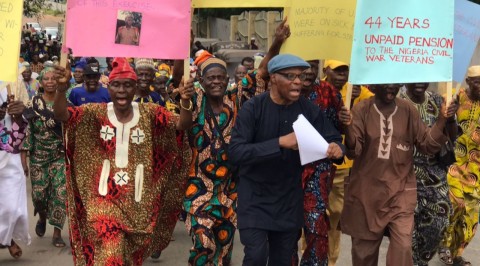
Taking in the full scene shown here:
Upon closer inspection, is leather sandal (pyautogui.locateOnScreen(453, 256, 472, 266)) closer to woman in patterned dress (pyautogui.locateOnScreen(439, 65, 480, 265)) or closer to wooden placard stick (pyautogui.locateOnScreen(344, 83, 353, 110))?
woman in patterned dress (pyautogui.locateOnScreen(439, 65, 480, 265))

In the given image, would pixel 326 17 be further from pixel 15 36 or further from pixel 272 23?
pixel 272 23

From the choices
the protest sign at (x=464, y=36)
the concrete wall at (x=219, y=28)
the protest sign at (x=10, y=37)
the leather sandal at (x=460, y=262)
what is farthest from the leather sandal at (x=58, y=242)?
the concrete wall at (x=219, y=28)

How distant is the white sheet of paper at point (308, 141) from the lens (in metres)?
5.21

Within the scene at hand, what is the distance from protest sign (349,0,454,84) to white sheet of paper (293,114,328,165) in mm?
760

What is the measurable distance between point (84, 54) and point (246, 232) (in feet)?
5.44

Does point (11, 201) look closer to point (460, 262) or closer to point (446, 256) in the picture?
point (446, 256)

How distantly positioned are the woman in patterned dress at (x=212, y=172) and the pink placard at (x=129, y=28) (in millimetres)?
542

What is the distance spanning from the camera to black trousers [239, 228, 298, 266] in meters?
5.52

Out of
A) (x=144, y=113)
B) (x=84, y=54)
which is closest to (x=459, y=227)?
(x=144, y=113)

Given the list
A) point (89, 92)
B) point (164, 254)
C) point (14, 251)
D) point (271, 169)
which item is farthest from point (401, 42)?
point (14, 251)

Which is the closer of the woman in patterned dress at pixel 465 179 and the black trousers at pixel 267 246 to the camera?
the black trousers at pixel 267 246

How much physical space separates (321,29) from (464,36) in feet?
3.45

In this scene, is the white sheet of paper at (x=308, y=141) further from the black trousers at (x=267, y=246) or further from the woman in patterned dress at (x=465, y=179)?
the woman in patterned dress at (x=465, y=179)

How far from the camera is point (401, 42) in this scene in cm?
586
